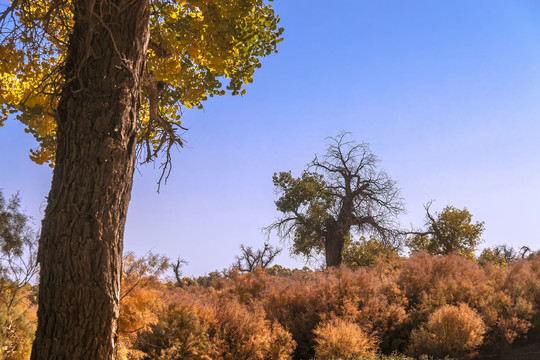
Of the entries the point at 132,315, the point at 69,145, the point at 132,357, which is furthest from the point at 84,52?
the point at 132,357

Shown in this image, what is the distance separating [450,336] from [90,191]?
7.79 metres

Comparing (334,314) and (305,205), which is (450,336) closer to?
(334,314)

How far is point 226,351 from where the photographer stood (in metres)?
7.37

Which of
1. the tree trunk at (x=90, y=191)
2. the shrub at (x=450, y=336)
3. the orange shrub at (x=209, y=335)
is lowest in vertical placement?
the shrub at (x=450, y=336)

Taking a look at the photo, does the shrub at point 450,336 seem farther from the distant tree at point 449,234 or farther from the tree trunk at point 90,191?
the distant tree at point 449,234

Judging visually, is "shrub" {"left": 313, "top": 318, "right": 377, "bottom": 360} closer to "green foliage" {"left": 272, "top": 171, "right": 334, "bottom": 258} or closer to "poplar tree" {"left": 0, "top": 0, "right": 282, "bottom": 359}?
"poplar tree" {"left": 0, "top": 0, "right": 282, "bottom": 359}

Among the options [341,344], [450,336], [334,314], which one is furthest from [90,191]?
[450,336]

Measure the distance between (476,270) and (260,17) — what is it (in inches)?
411

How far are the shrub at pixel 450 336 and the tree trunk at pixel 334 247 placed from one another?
10891 millimetres

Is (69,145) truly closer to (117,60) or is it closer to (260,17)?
(117,60)

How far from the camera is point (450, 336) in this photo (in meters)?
8.70

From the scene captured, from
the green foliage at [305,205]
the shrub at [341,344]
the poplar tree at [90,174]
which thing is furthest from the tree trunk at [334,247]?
the poplar tree at [90,174]

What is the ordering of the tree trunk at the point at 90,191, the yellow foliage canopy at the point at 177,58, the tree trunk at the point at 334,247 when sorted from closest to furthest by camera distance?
the tree trunk at the point at 90,191, the yellow foliage canopy at the point at 177,58, the tree trunk at the point at 334,247

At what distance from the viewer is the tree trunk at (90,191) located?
3881 millimetres
